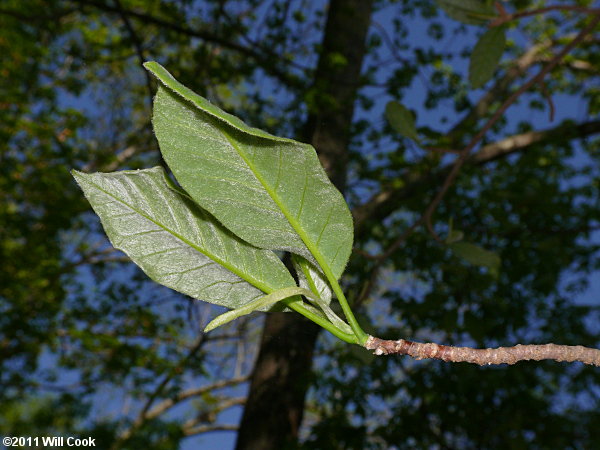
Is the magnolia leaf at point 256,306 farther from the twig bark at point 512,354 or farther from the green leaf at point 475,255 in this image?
the green leaf at point 475,255

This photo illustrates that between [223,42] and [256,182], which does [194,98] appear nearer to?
[256,182]

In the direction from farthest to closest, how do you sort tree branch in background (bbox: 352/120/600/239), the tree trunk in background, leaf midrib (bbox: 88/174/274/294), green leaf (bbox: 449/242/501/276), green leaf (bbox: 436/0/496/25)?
tree branch in background (bbox: 352/120/600/239), the tree trunk in background, green leaf (bbox: 449/242/501/276), green leaf (bbox: 436/0/496/25), leaf midrib (bbox: 88/174/274/294)

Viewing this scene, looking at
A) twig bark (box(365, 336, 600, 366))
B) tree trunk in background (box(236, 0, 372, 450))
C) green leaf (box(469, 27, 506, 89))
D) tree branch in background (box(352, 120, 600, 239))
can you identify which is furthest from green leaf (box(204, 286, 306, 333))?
tree branch in background (box(352, 120, 600, 239))

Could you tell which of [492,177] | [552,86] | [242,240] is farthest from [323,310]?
[552,86]

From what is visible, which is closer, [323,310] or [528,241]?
[323,310]

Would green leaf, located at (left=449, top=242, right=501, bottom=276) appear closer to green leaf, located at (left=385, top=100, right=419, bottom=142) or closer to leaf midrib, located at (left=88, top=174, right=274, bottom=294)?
green leaf, located at (left=385, top=100, right=419, bottom=142)

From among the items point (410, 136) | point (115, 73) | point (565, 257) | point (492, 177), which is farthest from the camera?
point (115, 73)

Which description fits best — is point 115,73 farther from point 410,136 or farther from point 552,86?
point 410,136
